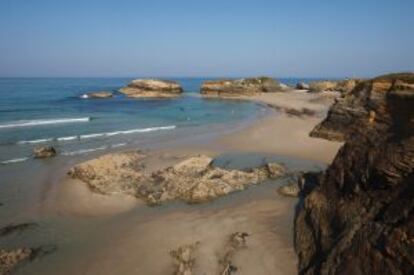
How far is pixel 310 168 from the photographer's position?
19844mm

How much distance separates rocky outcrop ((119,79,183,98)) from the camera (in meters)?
76.4

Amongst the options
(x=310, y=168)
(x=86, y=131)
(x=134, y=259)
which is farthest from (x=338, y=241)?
(x=86, y=131)

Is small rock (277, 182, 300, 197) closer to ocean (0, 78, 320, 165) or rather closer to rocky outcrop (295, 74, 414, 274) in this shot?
rocky outcrop (295, 74, 414, 274)

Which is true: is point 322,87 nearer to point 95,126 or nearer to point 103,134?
point 95,126

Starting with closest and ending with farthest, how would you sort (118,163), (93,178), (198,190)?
(198,190) < (93,178) < (118,163)

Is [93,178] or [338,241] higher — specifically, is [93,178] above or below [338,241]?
below

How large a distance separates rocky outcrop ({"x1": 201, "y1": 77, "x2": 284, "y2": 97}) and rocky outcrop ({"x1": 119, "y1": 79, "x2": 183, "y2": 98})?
6.35 m

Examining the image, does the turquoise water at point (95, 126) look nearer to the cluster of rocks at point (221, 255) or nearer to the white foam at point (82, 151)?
the white foam at point (82, 151)

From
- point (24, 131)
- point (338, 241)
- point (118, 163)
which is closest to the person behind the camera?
point (338, 241)

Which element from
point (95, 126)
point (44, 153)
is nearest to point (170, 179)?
point (44, 153)

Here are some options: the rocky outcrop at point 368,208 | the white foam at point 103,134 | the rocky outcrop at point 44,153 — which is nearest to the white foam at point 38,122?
the white foam at point 103,134

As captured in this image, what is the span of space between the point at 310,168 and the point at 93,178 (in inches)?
401

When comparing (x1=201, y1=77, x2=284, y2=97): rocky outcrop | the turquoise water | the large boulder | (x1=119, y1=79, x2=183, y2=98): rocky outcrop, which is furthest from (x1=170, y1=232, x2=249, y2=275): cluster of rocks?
the large boulder

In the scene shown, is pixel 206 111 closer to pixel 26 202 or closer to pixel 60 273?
pixel 26 202
